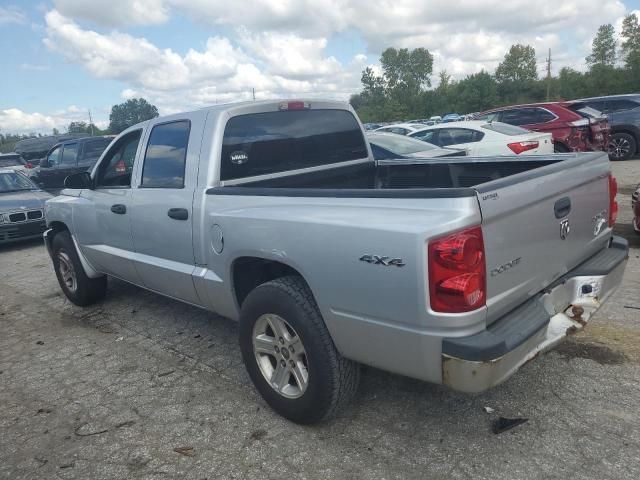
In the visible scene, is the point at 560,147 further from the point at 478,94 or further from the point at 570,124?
the point at 478,94

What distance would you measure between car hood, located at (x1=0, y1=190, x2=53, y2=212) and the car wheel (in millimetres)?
13548

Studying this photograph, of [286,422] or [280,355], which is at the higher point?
[280,355]

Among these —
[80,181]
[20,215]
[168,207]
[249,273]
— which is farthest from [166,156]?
[20,215]

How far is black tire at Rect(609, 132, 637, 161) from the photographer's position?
13867 millimetres

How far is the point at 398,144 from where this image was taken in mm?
8383

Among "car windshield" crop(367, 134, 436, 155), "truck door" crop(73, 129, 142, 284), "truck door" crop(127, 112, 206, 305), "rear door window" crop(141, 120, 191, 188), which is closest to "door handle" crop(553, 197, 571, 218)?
"truck door" crop(127, 112, 206, 305)

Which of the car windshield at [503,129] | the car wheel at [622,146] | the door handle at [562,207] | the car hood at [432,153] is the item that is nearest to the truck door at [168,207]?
the door handle at [562,207]

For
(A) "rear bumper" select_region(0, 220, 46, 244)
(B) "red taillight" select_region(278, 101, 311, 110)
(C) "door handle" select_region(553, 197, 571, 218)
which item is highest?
(B) "red taillight" select_region(278, 101, 311, 110)

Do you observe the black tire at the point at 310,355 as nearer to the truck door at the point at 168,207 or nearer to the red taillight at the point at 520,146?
the truck door at the point at 168,207

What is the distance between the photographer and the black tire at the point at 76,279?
536 centimetres

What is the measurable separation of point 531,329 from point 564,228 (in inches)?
26.6

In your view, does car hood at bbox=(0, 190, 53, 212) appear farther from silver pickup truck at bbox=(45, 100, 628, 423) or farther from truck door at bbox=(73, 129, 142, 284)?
silver pickup truck at bbox=(45, 100, 628, 423)

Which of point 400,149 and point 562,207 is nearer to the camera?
point 562,207

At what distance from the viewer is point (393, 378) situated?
11.6 feet
